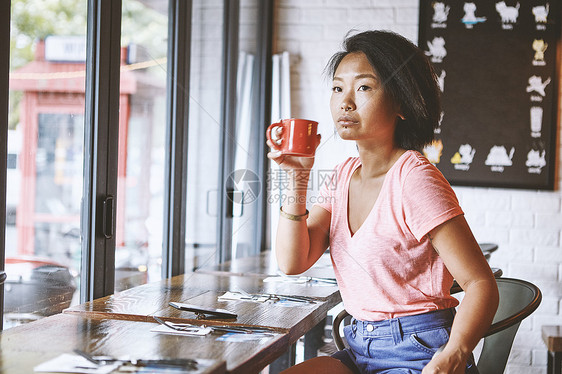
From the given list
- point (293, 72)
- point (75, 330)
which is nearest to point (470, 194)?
point (293, 72)

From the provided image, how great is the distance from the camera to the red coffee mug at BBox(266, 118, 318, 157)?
57.2 inches

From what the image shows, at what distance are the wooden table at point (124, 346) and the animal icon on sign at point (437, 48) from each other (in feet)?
8.35

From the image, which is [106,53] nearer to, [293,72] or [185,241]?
[185,241]

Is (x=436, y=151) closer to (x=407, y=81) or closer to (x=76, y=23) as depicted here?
(x=76, y=23)

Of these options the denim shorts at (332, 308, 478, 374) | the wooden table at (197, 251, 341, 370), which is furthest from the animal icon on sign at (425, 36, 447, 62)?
the denim shorts at (332, 308, 478, 374)

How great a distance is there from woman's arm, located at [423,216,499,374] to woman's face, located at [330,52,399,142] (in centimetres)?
30

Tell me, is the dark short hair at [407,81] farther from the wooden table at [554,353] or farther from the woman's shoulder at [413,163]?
the wooden table at [554,353]

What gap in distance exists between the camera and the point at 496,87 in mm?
3531

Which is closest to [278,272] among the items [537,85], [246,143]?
[246,143]

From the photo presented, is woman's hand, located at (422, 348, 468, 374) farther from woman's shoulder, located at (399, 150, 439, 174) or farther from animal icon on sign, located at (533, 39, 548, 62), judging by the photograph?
animal icon on sign, located at (533, 39, 548, 62)

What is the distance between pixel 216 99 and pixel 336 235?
1776 mm

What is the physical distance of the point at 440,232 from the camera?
1.29m

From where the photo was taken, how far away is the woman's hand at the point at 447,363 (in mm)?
1183

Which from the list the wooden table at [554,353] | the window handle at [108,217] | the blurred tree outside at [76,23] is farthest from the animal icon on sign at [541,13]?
the window handle at [108,217]
